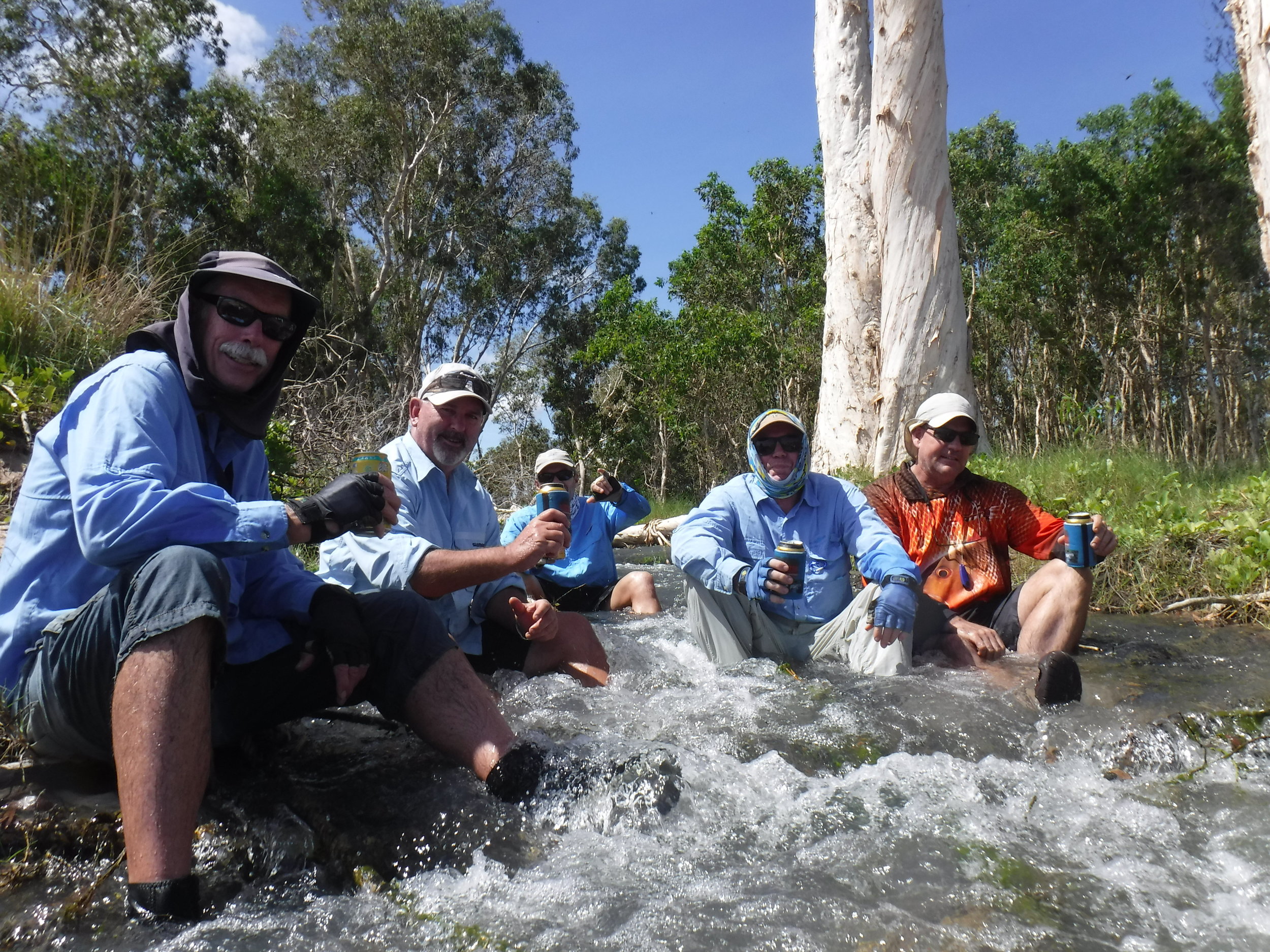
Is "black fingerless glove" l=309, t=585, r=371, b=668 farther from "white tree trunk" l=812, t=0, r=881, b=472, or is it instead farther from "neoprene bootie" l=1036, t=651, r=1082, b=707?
"white tree trunk" l=812, t=0, r=881, b=472

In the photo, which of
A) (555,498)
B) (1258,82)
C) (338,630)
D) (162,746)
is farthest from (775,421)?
(1258,82)

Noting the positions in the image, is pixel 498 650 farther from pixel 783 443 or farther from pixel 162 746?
pixel 162 746

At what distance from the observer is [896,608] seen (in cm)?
345

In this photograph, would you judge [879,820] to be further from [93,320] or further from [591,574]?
[93,320]

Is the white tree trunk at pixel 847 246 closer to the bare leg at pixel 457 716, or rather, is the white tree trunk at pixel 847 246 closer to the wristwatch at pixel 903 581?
the wristwatch at pixel 903 581

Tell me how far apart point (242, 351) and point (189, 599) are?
74 cm

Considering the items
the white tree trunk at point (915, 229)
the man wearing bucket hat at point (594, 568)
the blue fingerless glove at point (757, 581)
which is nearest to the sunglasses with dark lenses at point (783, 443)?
the blue fingerless glove at point (757, 581)

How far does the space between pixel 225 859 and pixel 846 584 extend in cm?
279

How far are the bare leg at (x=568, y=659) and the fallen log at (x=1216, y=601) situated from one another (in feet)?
11.8

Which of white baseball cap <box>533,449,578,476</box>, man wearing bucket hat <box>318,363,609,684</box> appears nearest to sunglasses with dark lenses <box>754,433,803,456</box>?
man wearing bucket hat <box>318,363,609,684</box>

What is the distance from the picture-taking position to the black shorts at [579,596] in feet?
19.9

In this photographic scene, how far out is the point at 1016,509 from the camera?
4129 millimetres

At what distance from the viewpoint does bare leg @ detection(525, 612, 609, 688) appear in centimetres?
363

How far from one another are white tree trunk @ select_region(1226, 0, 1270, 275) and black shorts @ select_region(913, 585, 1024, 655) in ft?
12.3
